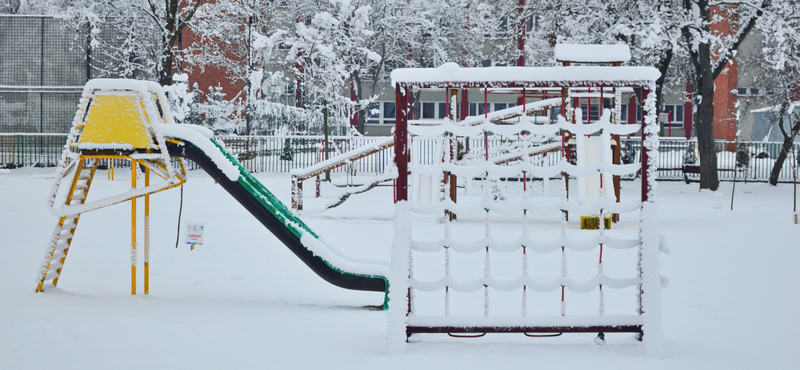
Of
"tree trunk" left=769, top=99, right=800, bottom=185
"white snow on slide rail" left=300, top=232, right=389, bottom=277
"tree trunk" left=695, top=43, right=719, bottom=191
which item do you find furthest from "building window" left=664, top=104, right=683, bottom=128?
"white snow on slide rail" left=300, top=232, right=389, bottom=277

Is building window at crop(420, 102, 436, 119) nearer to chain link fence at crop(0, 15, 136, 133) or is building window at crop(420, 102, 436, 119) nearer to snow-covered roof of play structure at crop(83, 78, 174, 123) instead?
chain link fence at crop(0, 15, 136, 133)

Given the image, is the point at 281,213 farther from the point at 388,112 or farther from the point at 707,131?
the point at 388,112

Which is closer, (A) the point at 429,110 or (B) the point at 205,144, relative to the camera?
(B) the point at 205,144

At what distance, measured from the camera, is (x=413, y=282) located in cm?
462

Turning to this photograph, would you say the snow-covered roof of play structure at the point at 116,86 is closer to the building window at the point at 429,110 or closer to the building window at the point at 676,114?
the building window at the point at 429,110

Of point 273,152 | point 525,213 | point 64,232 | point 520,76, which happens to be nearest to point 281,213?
point 64,232

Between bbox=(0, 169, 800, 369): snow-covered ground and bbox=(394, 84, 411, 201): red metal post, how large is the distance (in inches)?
40.8

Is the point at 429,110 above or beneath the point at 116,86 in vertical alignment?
above

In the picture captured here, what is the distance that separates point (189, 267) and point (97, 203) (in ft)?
6.27

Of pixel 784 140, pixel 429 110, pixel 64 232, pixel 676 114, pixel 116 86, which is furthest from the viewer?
pixel 429 110

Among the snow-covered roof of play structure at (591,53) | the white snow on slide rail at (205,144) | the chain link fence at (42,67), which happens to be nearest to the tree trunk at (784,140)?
the snow-covered roof of play structure at (591,53)

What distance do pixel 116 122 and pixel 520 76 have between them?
356 cm

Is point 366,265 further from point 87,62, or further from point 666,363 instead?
point 87,62

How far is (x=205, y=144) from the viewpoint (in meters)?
6.37
